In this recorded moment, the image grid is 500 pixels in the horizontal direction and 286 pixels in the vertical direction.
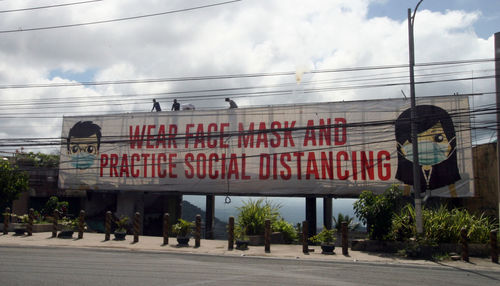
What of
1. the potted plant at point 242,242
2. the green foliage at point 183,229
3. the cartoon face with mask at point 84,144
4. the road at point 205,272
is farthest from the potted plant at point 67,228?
the potted plant at point 242,242

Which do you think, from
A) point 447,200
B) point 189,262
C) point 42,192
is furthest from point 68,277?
point 42,192

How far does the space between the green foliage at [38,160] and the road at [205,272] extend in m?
23.3

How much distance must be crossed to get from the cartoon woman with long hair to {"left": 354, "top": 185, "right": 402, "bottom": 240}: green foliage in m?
4.62

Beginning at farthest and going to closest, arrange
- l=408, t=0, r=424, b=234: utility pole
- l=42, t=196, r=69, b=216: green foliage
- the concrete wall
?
l=42, t=196, r=69, b=216: green foliage, the concrete wall, l=408, t=0, r=424, b=234: utility pole

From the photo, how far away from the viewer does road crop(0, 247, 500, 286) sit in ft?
30.7

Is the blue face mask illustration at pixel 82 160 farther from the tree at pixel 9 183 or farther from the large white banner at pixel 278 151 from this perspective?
the tree at pixel 9 183

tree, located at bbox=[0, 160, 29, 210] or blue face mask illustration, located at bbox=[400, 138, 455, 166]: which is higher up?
blue face mask illustration, located at bbox=[400, 138, 455, 166]

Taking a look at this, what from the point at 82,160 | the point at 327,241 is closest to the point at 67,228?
the point at 82,160

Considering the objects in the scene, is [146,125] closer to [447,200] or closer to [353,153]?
[353,153]

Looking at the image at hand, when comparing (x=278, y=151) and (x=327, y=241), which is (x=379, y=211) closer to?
(x=327, y=241)

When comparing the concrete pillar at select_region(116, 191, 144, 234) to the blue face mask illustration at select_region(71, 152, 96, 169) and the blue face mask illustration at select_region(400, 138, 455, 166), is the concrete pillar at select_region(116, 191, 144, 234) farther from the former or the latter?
the blue face mask illustration at select_region(400, 138, 455, 166)

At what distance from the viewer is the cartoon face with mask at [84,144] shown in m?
27.5

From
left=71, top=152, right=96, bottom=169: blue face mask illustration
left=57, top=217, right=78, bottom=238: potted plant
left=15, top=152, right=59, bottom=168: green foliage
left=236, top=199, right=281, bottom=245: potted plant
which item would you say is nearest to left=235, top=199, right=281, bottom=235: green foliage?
left=236, top=199, right=281, bottom=245: potted plant

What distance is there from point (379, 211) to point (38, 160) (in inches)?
1243
